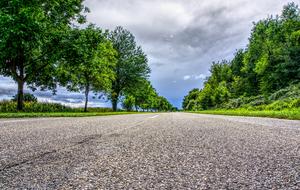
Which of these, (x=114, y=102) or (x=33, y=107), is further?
(x=114, y=102)

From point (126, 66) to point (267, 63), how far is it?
67.9 ft

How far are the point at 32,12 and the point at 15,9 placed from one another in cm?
142

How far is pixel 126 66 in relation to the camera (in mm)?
38906

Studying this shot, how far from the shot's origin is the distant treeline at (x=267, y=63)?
32.4 m

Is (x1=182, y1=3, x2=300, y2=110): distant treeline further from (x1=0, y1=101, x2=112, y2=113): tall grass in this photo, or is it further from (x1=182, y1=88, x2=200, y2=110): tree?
(x1=182, y1=88, x2=200, y2=110): tree

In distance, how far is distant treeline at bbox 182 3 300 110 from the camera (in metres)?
32.4

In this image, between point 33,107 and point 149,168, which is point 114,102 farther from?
point 149,168

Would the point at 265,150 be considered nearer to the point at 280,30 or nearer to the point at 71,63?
the point at 71,63

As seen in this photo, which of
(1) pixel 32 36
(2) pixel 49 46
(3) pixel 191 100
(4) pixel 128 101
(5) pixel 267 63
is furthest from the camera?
(3) pixel 191 100

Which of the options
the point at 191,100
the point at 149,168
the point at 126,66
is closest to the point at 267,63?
the point at 126,66

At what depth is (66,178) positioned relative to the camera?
1.56m

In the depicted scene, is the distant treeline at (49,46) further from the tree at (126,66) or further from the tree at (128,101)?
the tree at (128,101)

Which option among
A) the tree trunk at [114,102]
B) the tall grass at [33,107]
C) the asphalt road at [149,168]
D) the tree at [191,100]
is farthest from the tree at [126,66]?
the tree at [191,100]

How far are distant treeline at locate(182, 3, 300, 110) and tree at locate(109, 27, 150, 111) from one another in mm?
14680
